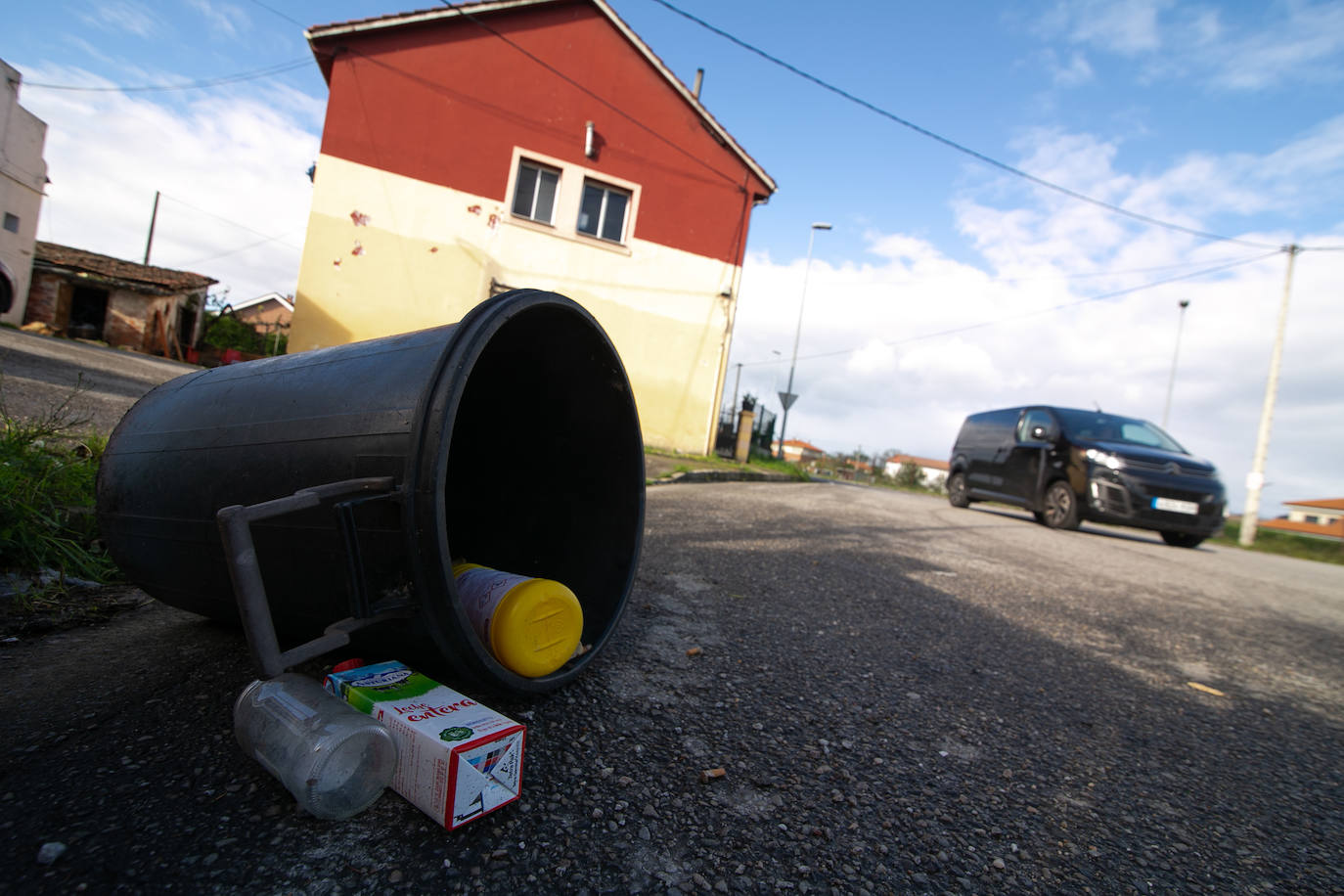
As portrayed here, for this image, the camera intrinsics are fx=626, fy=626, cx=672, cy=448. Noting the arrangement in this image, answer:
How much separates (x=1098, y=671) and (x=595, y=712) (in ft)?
6.84

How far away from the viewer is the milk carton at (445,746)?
43.3 inches

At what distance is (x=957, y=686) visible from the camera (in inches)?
83.1

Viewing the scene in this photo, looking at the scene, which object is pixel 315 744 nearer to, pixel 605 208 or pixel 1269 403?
pixel 605 208

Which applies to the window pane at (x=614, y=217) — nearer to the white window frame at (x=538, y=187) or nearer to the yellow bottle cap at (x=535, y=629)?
the white window frame at (x=538, y=187)

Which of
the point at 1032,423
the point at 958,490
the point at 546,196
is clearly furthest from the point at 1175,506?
the point at 546,196

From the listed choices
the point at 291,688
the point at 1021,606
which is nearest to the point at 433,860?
the point at 291,688

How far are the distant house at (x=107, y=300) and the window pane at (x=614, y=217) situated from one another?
15.0 meters

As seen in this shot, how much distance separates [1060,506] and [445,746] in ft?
27.5

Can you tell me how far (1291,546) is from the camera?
12.3 m

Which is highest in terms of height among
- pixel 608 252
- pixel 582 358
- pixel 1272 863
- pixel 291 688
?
pixel 608 252

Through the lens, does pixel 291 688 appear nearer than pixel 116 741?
Yes

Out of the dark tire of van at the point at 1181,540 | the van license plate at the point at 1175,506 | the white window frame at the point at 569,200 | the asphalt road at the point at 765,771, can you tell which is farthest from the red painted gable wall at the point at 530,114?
the asphalt road at the point at 765,771

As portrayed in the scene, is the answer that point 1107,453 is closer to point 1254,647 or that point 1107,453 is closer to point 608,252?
point 1254,647

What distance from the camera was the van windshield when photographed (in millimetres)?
7715
